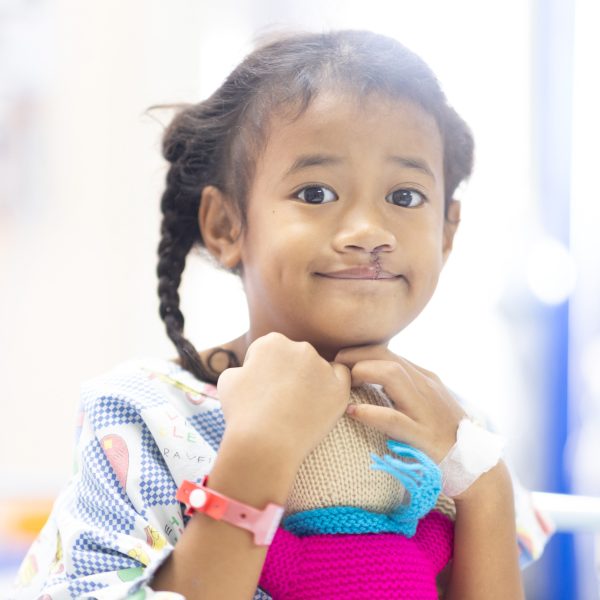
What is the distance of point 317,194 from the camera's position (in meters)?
0.90

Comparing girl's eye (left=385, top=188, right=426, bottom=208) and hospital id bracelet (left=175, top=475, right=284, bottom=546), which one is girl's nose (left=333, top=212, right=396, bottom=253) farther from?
hospital id bracelet (left=175, top=475, right=284, bottom=546)

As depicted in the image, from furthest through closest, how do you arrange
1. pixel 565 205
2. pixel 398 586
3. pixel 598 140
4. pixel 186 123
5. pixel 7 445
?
1. pixel 7 445
2. pixel 565 205
3. pixel 598 140
4. pixel 186 123
5. pixel 398 586

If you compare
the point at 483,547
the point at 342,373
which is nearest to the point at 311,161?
the point at 342,373

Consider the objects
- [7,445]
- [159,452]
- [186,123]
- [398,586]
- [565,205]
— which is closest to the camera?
[398,586]

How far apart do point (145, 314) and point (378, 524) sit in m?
1.19

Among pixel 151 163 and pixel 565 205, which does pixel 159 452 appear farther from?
pixel 151 163

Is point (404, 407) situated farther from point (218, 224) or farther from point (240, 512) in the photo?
point (218, 224)

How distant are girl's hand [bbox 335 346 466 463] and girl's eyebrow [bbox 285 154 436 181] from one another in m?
0.20

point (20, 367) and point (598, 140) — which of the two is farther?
point (20, 367)

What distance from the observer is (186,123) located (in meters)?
1.11

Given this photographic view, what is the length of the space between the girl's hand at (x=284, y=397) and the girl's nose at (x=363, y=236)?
0.37 ft

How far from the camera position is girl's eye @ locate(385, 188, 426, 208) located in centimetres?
92

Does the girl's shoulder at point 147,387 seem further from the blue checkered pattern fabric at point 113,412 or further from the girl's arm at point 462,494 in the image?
the girl's arm at point 462,494

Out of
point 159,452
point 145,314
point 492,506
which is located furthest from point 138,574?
point 145,314
